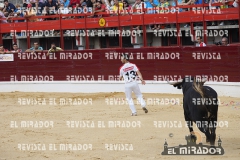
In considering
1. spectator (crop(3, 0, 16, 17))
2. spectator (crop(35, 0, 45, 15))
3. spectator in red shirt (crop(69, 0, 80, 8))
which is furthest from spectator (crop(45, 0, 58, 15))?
spectator (crop(3, 0, 16, 17))

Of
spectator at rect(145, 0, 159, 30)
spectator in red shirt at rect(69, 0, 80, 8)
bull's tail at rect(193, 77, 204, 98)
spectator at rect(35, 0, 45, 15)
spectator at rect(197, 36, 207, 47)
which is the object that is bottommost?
spectator at rect(197, 36, 207, 47)

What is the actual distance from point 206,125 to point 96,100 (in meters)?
9.41

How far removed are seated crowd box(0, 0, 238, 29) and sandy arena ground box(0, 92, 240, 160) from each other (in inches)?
113

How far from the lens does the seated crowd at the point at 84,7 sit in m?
20.1

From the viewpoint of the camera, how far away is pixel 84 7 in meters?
22.0

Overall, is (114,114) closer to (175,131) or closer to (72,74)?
(175,131)

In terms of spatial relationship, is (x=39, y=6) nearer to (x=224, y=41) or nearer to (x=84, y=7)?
(x=84, y=7)

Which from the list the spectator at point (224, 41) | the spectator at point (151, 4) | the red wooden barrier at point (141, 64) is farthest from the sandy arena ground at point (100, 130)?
the spectator at point (151, 4)

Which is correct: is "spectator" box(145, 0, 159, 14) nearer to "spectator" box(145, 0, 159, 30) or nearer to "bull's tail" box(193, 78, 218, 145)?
"spectator" box(145, 0, 159, 30)

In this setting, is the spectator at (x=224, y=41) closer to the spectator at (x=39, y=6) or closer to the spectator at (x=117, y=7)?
the spectator at (x=117, y=7)

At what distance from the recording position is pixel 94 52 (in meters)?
21.2

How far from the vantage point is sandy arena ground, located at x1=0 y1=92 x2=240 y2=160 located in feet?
35.1

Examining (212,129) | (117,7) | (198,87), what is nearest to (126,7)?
(117,7)

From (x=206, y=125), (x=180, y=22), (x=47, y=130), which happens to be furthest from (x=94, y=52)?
(x=206, y=125)
